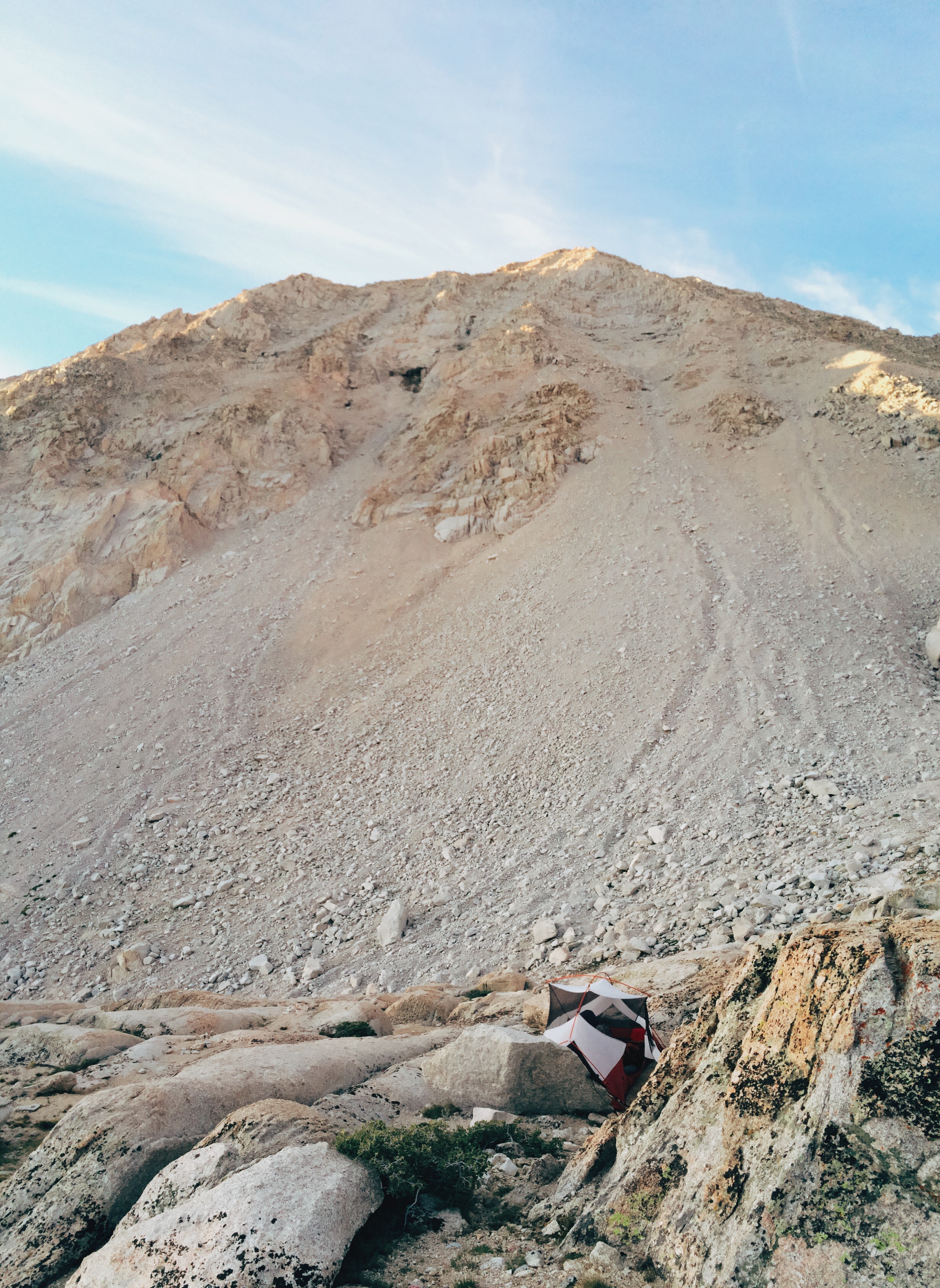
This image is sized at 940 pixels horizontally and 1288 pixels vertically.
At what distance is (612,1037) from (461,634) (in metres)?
17.0

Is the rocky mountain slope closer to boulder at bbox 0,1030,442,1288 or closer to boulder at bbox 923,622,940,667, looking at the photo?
Answer: boulder at bbox 923,622,940,667

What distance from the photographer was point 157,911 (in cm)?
1620

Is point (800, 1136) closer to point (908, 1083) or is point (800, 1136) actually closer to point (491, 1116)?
point (908, 1083)

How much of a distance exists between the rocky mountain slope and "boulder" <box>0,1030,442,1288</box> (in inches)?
227

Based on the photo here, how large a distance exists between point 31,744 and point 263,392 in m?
22.9

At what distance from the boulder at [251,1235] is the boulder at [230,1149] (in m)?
0.12

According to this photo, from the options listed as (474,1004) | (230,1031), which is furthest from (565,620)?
(230,1031)

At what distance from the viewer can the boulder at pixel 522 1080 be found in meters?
7.66

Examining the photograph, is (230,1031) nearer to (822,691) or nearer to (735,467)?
(822,691)

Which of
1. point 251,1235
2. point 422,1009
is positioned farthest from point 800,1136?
point 422,1009

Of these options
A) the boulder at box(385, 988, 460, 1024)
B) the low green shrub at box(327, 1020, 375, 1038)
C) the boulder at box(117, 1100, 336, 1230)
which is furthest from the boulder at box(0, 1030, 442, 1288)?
the boulder at box(385, 988, 460, 1024)

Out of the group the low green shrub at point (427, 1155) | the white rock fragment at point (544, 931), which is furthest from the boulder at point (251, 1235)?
the white rock fragment at point (544, 931)

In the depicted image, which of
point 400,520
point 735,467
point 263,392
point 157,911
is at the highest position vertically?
point 263,392

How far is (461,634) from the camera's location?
23.9 m
